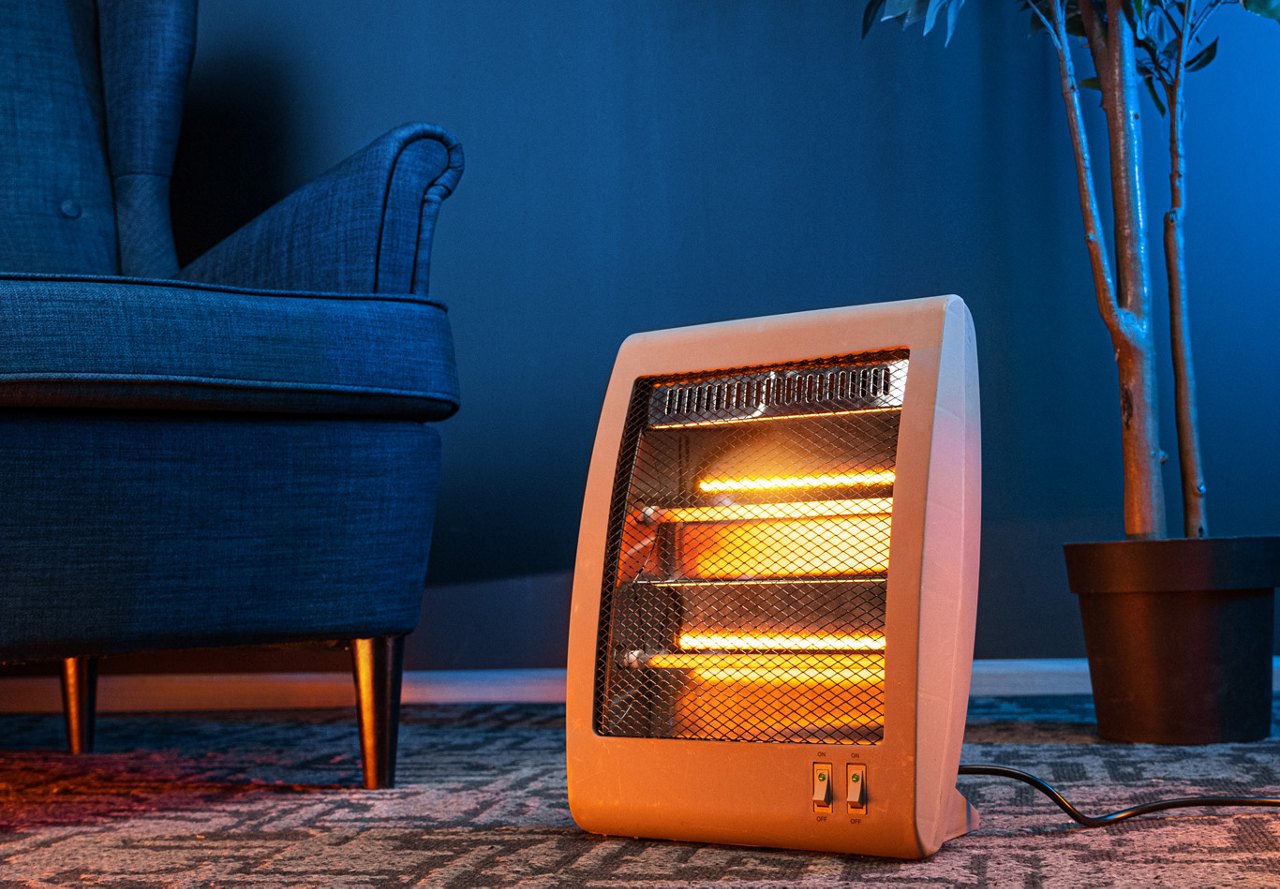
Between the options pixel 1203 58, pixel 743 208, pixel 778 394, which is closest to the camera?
pixel 778 394

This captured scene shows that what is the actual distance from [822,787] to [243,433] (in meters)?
0.57

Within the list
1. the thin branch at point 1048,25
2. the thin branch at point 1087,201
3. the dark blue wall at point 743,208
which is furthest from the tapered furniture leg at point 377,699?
the thin branch at point 1048,25

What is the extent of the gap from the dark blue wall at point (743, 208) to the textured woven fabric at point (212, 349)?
2.71 feet

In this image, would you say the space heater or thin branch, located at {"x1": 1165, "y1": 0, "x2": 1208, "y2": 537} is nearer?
the space heater

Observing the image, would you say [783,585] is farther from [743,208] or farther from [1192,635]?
[743,208]

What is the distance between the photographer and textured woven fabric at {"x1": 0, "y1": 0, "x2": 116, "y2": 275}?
1.70m

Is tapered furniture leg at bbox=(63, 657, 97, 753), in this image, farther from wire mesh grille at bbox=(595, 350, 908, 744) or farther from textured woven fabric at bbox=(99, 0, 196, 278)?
wire mesh grille at bbox=(595, 350, 908, 744)

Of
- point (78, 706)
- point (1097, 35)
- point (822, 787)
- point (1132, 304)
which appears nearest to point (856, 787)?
point (822, 787)

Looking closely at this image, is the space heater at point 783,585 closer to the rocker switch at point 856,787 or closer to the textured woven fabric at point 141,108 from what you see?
the rocker switch at point 856,787

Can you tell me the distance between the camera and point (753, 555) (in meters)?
0.92

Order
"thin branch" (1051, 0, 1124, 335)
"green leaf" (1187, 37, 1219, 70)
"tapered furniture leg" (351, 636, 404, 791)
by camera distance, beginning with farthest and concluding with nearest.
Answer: "green leaf" (1187, 37, 1219, 70) < "thin branch" (1051, 0, 1124, 335) < "tapered furniture leg" (351, 636, 404, 791)

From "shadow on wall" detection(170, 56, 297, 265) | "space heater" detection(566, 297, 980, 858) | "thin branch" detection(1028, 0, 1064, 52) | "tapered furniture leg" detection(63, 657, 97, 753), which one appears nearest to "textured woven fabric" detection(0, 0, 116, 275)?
"shadow on wall" detection(170, 56, 297, 265)

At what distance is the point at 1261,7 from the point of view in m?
1.34

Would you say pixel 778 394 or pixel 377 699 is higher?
pixel 778 394
